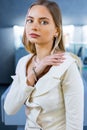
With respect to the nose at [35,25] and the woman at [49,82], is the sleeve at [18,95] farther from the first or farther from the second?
the nose at [35,25]

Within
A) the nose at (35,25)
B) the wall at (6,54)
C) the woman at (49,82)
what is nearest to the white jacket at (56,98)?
the woman at (49,82)

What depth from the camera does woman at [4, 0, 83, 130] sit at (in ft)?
2.14

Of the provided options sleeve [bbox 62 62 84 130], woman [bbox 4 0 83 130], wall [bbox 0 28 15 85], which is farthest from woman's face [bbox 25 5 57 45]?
wall [bbox 0 28 15 85]

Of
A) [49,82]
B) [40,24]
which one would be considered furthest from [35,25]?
[49,82]

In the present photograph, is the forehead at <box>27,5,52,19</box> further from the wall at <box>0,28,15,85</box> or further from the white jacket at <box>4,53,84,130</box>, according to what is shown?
the wall at <box>0,28,15,85</box>

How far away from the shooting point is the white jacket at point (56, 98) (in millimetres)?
650

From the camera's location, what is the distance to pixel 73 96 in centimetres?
65

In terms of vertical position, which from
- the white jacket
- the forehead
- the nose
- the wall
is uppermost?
the forehead

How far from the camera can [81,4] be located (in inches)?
167

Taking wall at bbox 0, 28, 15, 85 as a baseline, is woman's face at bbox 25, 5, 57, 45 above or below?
above

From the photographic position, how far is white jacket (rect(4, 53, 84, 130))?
2.13ft

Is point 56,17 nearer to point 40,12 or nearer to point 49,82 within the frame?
point 40,12

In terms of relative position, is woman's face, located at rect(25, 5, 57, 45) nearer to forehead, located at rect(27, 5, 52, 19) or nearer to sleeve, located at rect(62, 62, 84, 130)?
forehead, located at rect(27, 5, 52, 19)

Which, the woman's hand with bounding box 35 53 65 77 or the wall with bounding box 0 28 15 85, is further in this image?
the wall with bounding box 0 28 15 85
